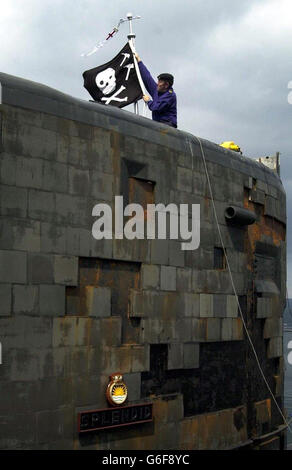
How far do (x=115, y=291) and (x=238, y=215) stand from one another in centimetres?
458

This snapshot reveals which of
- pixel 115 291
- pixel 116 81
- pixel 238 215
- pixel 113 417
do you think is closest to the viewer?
pixel 113 417

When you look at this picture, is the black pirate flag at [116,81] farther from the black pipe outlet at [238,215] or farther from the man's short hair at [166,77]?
the black pipe outlet at [238,215]

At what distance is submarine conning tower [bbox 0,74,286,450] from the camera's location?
10914 mm

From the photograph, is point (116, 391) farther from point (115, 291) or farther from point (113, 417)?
point (115, 291)

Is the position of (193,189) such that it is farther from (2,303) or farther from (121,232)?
(2,303)

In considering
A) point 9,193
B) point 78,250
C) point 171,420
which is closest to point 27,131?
point 9,193

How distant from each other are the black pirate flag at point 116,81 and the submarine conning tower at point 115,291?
262 centimetres

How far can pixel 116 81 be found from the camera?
655 inches

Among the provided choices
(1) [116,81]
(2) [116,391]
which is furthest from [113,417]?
(1) [116,81]

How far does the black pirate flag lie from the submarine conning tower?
262 centimetres

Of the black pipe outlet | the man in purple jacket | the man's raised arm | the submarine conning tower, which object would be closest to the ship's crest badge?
the submarine conning tower

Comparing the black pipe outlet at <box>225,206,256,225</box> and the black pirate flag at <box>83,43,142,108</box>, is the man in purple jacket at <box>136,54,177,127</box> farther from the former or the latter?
the black pipe outlet at <box>225,206,256,225</box>

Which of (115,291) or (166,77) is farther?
(166,77)

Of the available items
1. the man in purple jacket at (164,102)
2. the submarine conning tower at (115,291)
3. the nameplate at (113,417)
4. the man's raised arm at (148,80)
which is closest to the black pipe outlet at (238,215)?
the submarine conning tower at (115,291)
